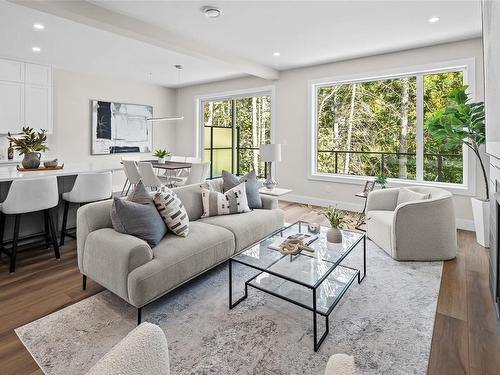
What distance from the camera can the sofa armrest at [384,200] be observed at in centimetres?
387

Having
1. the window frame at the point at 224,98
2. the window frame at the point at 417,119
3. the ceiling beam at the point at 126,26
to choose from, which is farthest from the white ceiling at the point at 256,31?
the window frame at the point at 224,98

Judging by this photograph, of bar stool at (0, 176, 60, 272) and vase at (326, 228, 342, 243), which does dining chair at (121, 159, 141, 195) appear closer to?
bar stool at (0, 176, 60, 272)

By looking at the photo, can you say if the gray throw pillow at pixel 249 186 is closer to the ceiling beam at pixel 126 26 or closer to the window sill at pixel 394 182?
the ceiling beam at pixel 126 26

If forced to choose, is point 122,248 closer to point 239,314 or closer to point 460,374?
point 239,314

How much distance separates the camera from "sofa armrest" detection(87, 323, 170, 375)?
29.9 inches

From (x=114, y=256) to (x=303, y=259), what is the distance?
54.2 inches

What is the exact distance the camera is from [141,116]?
7.65 m

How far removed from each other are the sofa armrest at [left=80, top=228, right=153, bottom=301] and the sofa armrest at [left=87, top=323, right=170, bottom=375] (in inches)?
49.1

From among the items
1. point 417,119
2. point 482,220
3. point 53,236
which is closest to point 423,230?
point 482,220

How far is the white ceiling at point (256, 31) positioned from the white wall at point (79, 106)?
0.59 meters

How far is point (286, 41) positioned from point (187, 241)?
3.41 metres

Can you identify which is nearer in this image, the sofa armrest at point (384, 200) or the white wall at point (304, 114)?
A: the sofa armrest at point (384, 200)

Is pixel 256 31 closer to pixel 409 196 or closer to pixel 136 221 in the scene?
pixel 409 196

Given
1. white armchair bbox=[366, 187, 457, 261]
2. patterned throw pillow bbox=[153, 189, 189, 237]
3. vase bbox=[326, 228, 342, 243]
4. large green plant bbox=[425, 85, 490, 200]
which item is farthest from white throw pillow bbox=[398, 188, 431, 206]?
patterned throw pillow bbox=[153, 189, 189, 237]
